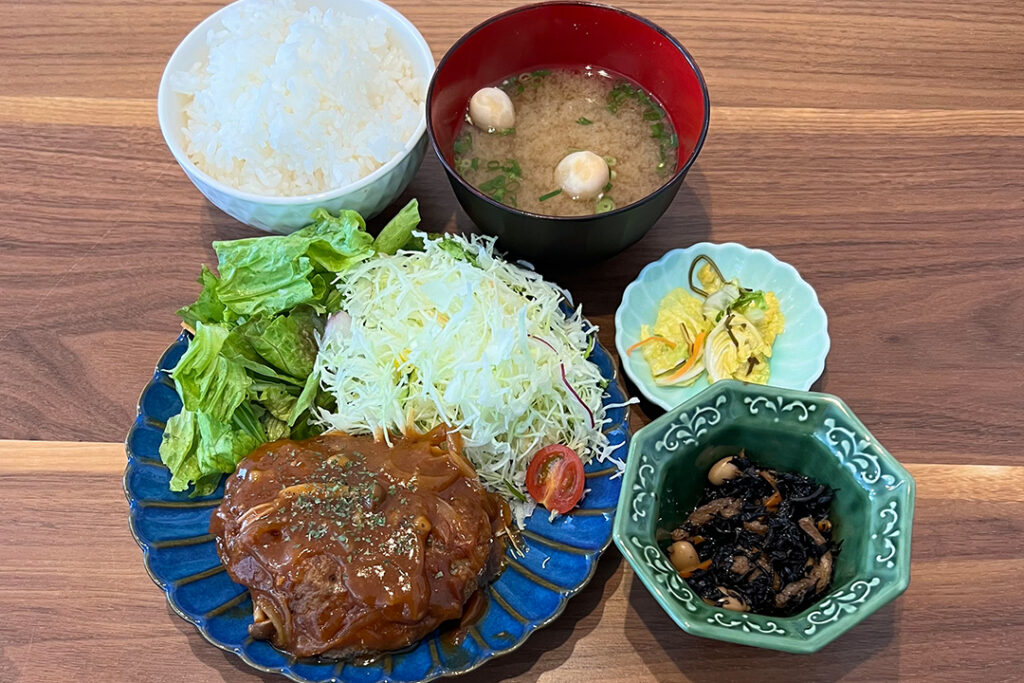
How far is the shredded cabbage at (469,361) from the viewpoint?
2.21 metres

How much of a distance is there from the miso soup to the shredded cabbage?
226mm

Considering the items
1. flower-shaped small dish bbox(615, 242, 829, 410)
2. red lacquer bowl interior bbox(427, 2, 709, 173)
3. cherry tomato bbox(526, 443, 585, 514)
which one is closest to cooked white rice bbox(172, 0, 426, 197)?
red lacquer bowl interior bbox(427, 2, 709, 173)

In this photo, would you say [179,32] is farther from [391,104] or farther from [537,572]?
[537,572]

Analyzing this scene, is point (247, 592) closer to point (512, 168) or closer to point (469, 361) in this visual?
point (469, 361)

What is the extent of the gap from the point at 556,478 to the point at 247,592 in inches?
33.5

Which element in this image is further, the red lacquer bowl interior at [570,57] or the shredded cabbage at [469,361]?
the red lacquer bowl interior at [570,57]

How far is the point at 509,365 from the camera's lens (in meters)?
2.23

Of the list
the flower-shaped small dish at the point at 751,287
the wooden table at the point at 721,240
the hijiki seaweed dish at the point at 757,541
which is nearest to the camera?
the hijiki seaweed dish at the point at 757,541

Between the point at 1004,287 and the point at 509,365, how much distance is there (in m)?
1.72

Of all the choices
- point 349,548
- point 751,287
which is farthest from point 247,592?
point 751,287

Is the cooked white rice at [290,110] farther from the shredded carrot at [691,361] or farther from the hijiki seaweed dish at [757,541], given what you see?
the hijiki seaweed dish at [757,541]

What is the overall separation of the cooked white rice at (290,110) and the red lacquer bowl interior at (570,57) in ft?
0.59

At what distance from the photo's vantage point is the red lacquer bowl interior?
91.0 inches

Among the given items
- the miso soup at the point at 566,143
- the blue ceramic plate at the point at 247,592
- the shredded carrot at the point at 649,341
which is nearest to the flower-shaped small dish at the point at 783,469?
the blue ceramic plate at the point at 247,592
